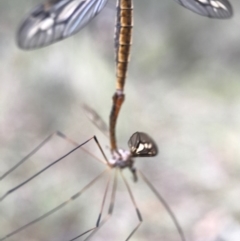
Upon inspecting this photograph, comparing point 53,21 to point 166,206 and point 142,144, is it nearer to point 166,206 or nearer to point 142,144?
point 142,144

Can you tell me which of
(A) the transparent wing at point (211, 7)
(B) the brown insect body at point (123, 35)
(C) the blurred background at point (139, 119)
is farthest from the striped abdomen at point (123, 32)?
(C) the blurred background at point (139, 119)

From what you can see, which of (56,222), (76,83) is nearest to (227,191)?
(56,222)

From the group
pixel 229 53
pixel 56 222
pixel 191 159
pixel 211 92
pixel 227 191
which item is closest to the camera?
pixel 56 222

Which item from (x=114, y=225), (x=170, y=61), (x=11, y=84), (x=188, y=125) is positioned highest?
(x=170, y=61)

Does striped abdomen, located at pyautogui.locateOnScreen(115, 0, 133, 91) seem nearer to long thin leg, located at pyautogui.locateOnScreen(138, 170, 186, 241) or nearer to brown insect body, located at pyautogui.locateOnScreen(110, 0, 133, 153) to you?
brown insect body, located at pyautogui.locateOnScreen(110, 0, 133, 153)

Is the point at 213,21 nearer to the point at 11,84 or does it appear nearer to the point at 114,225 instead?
the point at 11,84

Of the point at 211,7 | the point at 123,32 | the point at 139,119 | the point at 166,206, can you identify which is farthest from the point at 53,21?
the point at 139,119

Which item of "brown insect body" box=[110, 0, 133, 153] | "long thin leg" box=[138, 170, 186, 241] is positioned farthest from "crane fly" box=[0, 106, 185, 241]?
"brown insect body" box=[110, 0, 133, 153]
